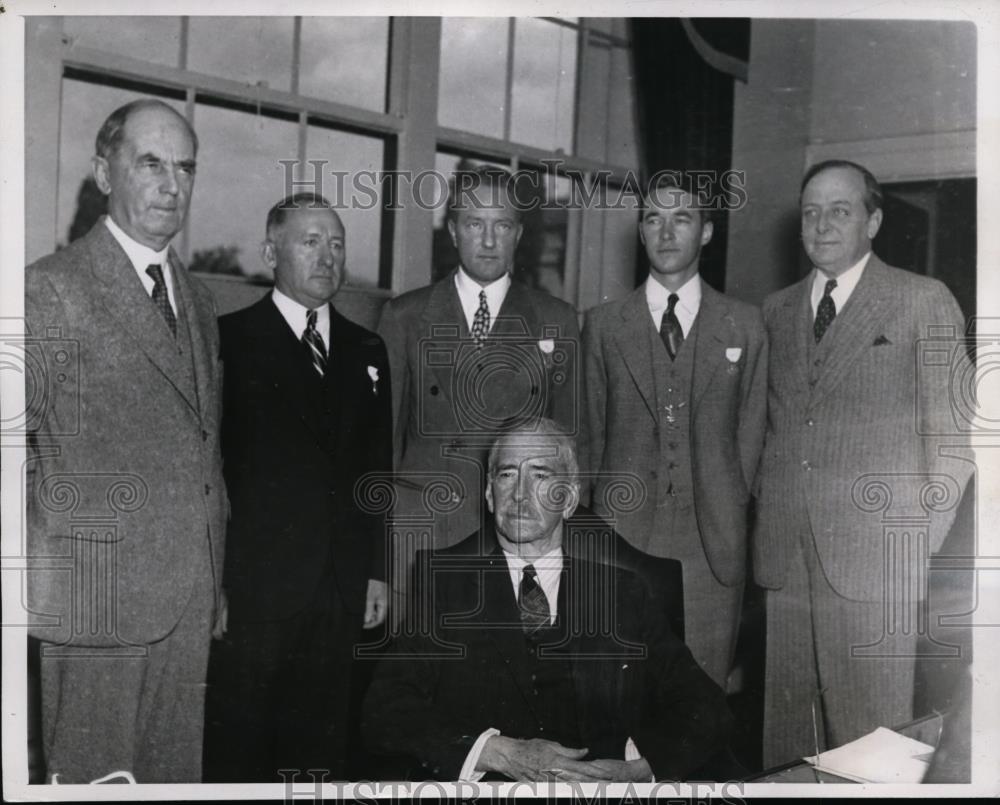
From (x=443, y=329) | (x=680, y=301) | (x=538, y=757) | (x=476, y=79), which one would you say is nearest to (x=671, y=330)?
(x=680, y=301)

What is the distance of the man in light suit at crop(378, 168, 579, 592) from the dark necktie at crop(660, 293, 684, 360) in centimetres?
26

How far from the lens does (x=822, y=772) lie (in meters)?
2.63

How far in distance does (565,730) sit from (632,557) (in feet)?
1.63

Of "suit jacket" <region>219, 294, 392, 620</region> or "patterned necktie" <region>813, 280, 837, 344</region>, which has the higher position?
"patterned necktie" <region>813, 280, 837, 344</region>

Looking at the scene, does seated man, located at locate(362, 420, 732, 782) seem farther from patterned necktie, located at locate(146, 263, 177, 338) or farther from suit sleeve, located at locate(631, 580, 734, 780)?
patterned necktie, located at locate(146, 263, 177, 338)

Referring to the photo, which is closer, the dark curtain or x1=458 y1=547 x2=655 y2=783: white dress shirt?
x1=458 y1=547 x2=655 y2=783: white dress shirt

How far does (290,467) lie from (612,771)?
1194mm

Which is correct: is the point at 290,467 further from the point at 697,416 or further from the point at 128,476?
the point at 697,416

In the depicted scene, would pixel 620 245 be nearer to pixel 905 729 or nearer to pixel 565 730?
pixel 565 730

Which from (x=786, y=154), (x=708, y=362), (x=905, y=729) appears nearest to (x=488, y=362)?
(x=708, y=362)

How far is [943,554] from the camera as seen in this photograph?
279 cm

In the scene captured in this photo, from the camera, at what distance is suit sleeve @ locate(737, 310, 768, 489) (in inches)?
109

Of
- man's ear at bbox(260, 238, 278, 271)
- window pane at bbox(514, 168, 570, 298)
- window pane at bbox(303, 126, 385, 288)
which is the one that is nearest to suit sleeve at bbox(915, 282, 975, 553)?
window pane at bbox(514, 168, 570, 298)
